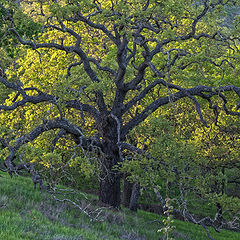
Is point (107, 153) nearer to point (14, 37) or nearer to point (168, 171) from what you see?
point (168, 171)

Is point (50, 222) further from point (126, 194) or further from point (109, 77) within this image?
point (126, 194)

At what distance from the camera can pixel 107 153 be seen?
1644 centimetres

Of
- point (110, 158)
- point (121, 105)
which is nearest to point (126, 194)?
point (110, 158)

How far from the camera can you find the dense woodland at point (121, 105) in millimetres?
12484

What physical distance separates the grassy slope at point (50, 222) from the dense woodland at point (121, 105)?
997 millimetres

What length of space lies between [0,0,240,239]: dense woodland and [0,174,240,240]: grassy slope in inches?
39.3

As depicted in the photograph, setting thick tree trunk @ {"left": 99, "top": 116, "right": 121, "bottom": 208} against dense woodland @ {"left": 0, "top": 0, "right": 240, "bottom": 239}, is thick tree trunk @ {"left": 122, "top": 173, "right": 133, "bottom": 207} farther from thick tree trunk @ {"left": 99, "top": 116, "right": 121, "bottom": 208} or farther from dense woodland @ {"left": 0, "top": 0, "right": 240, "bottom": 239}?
thick tree trunk @ {"left": 99, "top": 116, "right": 121, "bottom": 208}

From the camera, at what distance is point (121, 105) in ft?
54.4

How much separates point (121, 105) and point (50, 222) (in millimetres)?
7624

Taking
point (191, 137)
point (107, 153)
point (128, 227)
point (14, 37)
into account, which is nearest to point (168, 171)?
point (128, 227)

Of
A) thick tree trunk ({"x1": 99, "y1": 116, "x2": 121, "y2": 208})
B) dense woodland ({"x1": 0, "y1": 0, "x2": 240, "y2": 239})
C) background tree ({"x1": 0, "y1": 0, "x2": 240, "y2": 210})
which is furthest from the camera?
thick tree trunk ({"x1": 99, "y1": 116, "x2": 121, "y2": 208})

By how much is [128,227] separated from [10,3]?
32.9 ft

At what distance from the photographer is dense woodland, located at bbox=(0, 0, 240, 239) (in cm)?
1248

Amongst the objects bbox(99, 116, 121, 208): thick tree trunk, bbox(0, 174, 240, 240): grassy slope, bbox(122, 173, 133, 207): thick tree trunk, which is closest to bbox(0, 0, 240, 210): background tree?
bbox(99, 116, 121, 208): thick tree trunk
